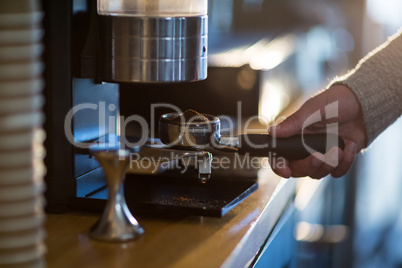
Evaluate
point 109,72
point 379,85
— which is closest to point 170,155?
point 109,72

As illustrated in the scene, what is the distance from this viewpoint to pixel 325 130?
1.30m

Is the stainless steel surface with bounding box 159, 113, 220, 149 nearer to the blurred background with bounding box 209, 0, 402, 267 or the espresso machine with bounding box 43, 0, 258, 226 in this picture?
the espresso machine with bounding box 43, 0, 258, 226

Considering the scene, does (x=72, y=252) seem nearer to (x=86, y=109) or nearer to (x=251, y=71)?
(x=86, y=109)

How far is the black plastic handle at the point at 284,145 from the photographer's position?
99 cm

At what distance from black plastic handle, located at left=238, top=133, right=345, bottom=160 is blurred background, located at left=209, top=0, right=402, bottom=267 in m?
1.08

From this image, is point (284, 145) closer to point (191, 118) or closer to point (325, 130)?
point (191, 118)

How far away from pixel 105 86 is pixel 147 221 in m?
0.27

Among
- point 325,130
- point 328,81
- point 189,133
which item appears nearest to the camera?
point 189,133

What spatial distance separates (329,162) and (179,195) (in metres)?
0.30

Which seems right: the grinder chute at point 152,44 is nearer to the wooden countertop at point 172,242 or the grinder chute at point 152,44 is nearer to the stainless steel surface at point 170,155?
the stainless steel surface at point 170,155

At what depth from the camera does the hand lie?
1.15m

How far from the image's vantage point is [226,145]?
0.99m

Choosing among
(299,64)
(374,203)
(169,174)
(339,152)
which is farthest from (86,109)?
(374,203)

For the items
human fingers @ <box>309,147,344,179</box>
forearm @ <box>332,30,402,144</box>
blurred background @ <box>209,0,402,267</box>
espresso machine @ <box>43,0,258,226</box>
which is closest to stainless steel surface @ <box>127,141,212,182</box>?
espresso machine @ <box>43,0,258,226</box>
